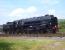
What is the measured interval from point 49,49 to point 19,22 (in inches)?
453

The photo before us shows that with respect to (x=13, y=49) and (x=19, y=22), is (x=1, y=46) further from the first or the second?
(x=19, y=22)

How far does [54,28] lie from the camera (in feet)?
58.1

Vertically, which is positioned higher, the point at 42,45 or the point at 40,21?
the point at 40,21

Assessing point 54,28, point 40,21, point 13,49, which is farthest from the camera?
point 40,21

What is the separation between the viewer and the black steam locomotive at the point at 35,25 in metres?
18.2

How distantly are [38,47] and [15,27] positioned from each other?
11.3m

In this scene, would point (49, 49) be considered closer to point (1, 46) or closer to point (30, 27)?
point (1, 46)

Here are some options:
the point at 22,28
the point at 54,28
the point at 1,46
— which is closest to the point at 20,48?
the point at 1,46

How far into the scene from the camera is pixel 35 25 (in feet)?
62.0

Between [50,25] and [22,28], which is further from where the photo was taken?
[22,28]

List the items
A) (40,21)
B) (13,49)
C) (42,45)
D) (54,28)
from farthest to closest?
(40,21) → (54,28) → (42,45) → (13,49)

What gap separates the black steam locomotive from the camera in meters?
18.2

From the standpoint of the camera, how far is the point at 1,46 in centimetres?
904

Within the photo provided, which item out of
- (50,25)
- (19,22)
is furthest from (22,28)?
(50,25)
